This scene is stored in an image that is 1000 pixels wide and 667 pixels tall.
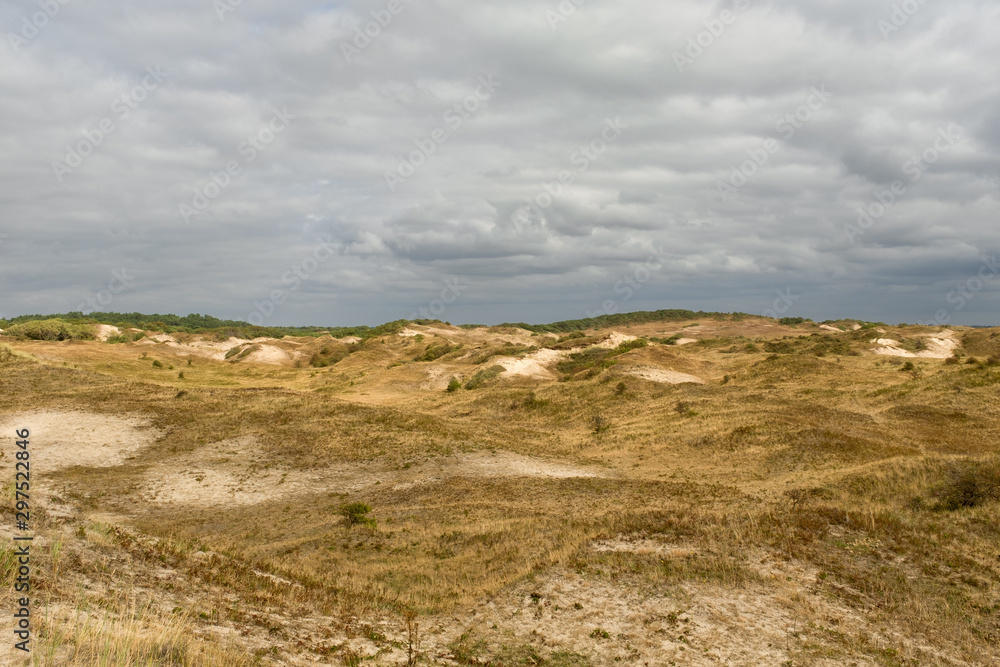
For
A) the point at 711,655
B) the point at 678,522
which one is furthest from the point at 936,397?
the point at 711,655

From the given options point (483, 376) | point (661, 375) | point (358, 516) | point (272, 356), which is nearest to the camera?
point (358, 516)

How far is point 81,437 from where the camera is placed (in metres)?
29.2

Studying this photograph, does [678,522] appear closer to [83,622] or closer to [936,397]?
[83,622]

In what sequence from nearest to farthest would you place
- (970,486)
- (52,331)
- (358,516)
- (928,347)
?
(970,486)
(358,516)
(928,347)
(52,331)

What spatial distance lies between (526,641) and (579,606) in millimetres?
1766

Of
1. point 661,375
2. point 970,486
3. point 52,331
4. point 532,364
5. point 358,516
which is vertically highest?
point 52,331

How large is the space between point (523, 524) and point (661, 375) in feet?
120

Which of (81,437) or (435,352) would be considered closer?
(81,437)

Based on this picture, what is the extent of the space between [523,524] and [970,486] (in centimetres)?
1328

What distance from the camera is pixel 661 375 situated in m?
52.0

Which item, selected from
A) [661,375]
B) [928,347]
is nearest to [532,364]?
[661,375]

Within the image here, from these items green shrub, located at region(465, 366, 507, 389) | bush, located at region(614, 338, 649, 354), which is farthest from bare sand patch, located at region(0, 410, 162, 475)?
bush, located at region(614, 338, 649, 354)

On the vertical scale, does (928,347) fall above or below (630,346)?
above

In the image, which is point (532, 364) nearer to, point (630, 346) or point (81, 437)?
point (630, 346)
